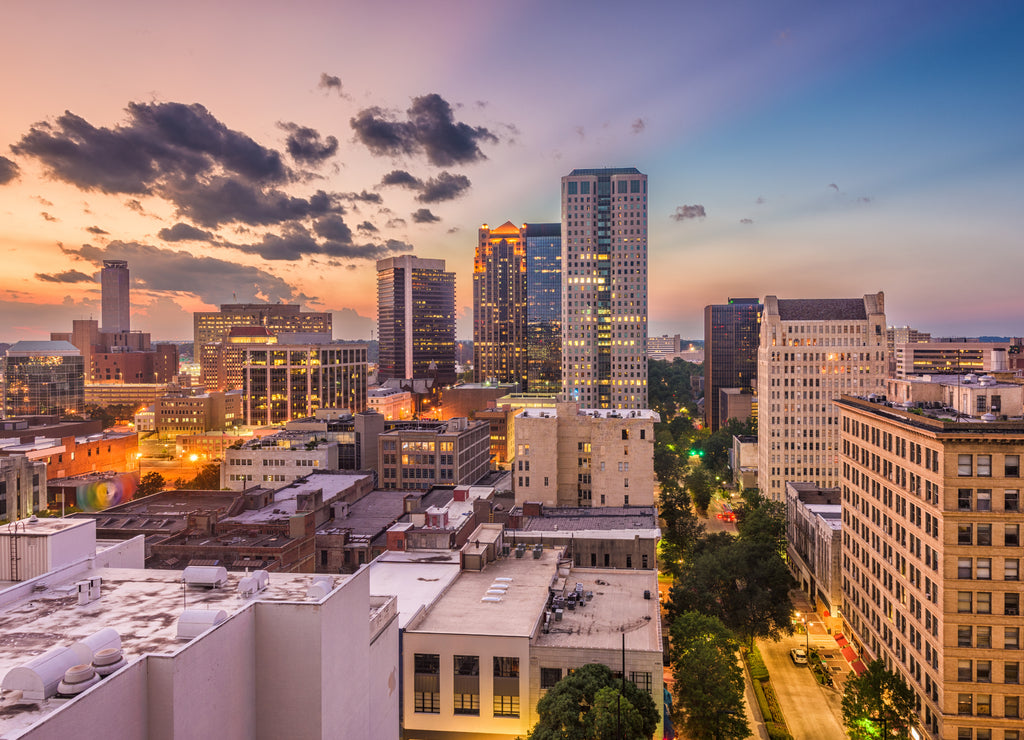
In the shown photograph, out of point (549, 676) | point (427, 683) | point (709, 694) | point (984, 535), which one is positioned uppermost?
point (984, 535)

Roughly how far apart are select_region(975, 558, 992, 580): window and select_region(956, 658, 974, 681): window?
24.1ft

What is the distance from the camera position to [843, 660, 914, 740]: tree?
201 feet

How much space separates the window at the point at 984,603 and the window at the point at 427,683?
47.6m

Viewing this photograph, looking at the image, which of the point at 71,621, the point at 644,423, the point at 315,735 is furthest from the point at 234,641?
the point at 644,423

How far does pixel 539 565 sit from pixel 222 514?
5021 centimetres

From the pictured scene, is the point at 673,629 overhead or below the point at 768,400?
below

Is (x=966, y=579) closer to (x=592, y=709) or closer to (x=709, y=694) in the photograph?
(x=709, y=694)

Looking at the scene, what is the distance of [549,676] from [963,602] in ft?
122

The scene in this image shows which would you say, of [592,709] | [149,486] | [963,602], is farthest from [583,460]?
[149,486]

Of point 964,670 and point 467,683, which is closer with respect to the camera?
point 467,683

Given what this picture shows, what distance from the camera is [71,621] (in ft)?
116

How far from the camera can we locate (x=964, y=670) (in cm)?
6019

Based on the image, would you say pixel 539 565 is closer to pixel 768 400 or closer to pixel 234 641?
pixel 234 641

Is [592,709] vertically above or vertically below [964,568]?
below
